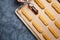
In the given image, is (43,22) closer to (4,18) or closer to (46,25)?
(46,25)

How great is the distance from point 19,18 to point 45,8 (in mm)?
178

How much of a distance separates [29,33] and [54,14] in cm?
20

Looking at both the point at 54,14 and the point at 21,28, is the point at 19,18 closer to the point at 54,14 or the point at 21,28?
the point at 21,28

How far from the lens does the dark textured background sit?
1.00 metres

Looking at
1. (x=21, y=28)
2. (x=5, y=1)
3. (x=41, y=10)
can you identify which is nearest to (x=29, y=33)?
(x=21, y=28)

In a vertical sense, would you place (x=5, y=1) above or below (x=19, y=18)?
above

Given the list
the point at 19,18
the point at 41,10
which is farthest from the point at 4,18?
the point at 41,10

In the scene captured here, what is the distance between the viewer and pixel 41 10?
102 cm

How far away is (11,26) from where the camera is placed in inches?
40.0

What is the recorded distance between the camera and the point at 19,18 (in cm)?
102

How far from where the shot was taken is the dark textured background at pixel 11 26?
3.30ft

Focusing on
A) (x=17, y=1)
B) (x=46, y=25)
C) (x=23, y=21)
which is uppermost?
(x=17, y=1)

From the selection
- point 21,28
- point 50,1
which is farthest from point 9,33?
point 50,1

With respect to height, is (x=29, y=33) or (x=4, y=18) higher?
(x=4, y=18)
